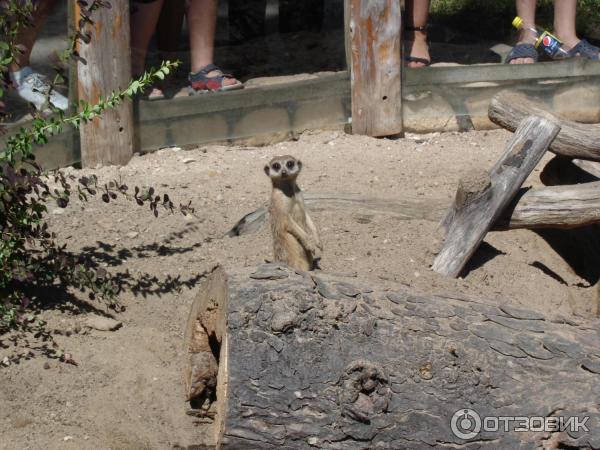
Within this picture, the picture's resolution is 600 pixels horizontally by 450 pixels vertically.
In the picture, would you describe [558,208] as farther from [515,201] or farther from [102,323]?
[102,323]

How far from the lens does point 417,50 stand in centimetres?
599

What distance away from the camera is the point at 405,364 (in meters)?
2.90

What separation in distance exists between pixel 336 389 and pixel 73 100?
303 cm

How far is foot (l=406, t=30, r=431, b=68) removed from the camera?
595 cm

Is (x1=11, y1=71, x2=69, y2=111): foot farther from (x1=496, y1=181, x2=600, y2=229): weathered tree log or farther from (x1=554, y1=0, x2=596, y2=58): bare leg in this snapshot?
(x1=554, y1=0, x2=596, y2=58): bare leg

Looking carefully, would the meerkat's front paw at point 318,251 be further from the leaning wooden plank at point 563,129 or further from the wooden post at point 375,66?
the wooden post at point 375,66

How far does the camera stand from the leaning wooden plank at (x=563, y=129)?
4.55 meters

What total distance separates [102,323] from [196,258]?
0.70m

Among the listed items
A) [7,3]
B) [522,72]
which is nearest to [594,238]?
[522,72]

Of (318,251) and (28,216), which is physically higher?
(28,216)

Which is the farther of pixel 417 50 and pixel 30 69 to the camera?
pixel 417 50

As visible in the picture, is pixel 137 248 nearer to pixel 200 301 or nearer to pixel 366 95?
pixel 200 301

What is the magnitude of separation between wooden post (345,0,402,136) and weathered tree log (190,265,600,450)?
2.97 m

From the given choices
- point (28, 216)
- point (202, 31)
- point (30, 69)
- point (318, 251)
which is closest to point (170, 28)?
point (202, 31)
